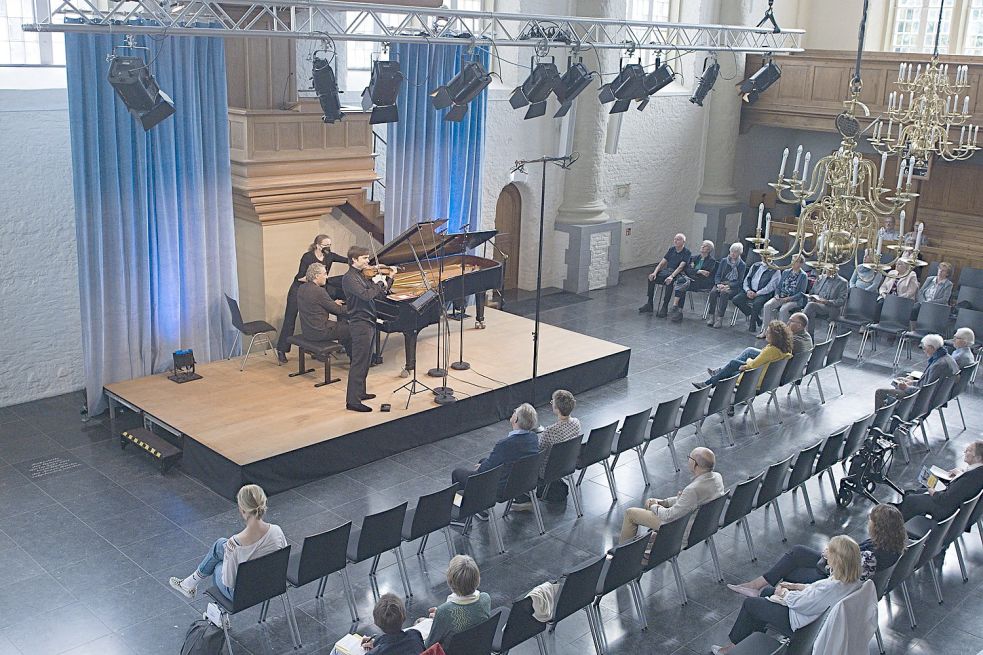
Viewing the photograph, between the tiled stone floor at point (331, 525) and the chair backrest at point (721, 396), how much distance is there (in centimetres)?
44

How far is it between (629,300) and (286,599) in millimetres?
9467

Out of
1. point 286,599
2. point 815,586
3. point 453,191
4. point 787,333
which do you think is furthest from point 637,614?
point 453,191

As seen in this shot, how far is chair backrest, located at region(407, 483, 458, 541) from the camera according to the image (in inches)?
264

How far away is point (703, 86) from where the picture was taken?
40.6 feet

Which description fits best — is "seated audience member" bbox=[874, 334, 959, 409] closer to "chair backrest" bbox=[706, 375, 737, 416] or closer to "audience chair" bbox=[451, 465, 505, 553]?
"chair backrest" bbox=[706, 375, 737, 416]

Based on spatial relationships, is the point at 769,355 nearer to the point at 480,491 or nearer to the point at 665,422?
the point at 665,422

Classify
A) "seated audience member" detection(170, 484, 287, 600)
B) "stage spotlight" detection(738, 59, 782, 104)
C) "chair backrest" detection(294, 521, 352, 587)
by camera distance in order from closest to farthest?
"seated audience member" detection(170, 484, 287, 600) → "chair backrest" detection(294, 521, 352, 587) → "stage spotlight" detection(738, 59, 782, 104)

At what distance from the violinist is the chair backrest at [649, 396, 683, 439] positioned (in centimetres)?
259

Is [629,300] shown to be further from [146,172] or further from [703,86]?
[146,172]

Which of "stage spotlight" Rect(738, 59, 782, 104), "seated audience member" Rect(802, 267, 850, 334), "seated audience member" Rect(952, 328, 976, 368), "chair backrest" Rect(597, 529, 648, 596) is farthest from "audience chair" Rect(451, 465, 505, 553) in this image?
"stage spotlight" Rect(738, 59, 782, 104)

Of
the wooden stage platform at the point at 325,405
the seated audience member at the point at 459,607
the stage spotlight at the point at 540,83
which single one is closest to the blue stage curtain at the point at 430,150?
the stage spotlight at the point at 540,83

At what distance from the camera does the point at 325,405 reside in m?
9.37

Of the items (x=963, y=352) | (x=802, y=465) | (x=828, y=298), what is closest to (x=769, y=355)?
(x=963, y=352)

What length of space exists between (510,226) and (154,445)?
24.4ft
